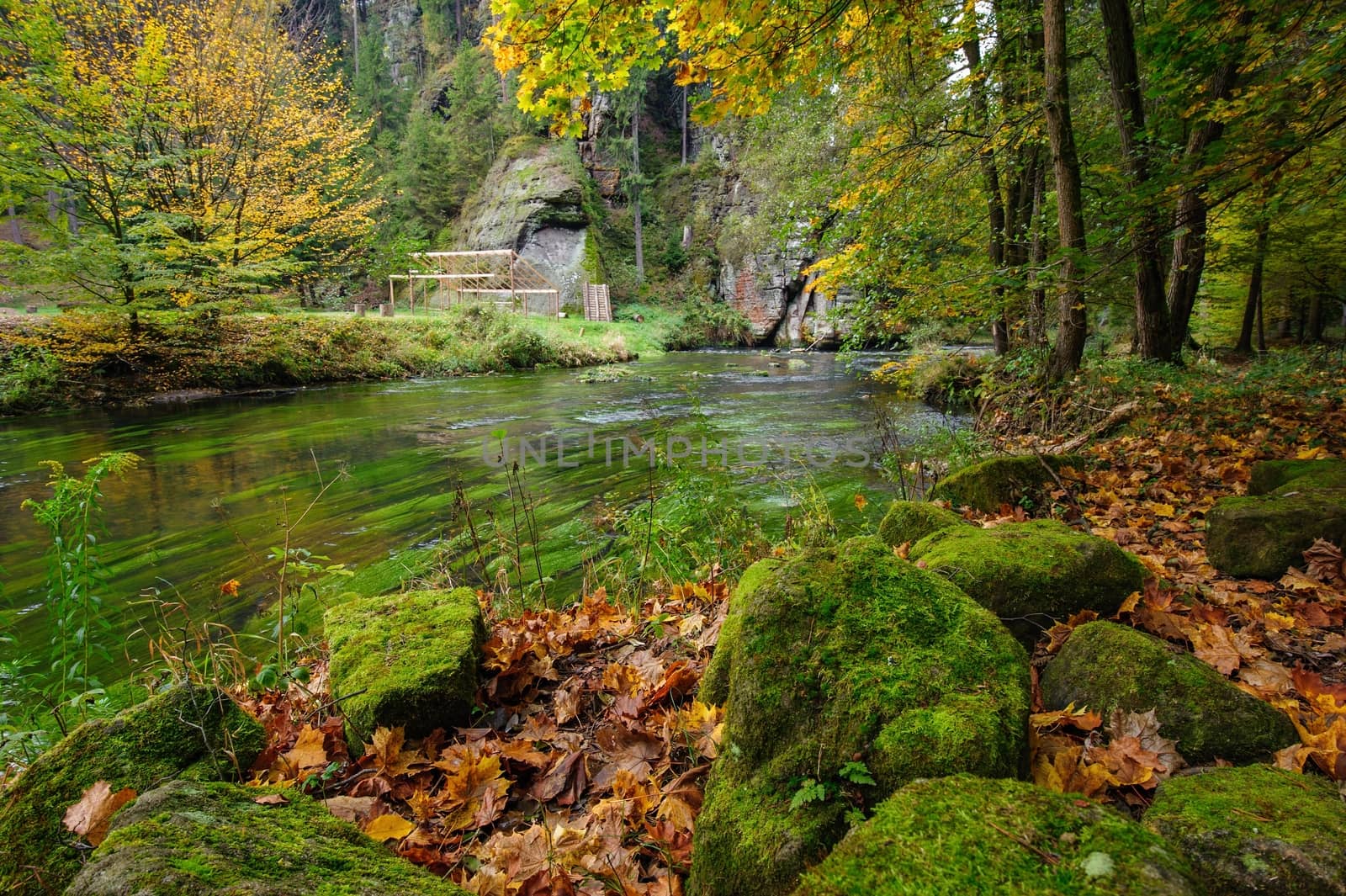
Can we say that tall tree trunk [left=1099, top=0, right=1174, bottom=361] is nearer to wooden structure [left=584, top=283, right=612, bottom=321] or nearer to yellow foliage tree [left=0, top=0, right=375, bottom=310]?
yellow foliage tree [left=0, top=0, right=375, bottom=310]

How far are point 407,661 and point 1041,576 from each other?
2.70 meters

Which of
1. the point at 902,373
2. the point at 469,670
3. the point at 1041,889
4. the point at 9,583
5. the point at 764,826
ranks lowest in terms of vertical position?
the point at 9,583

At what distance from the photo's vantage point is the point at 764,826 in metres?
1.32

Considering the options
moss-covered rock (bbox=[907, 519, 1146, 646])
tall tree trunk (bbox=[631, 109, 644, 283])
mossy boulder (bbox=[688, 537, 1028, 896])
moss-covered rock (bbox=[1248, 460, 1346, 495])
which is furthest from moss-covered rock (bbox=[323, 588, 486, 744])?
tall tree trunk (bbox=[631, 109, 644, 283])

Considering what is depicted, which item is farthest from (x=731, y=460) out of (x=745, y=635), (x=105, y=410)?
(x=105, y=410)

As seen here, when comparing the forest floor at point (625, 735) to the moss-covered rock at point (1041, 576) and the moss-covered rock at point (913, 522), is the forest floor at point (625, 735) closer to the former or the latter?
the moss-covered rock at point (1041, 576)

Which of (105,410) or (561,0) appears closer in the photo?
(561,0)

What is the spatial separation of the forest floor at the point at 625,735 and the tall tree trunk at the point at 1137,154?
3327 mm

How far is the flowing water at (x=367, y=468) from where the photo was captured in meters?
4.84

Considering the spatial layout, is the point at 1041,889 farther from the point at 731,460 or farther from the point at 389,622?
the point at 731,460

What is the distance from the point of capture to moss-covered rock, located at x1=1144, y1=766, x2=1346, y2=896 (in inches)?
39.4

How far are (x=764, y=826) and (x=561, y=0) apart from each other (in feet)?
12.2

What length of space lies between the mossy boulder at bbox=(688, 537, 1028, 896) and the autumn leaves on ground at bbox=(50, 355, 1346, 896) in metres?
0.14

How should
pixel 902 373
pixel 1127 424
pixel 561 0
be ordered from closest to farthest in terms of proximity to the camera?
pixel 561 0
pixel 1127 424
pixel 902 373
